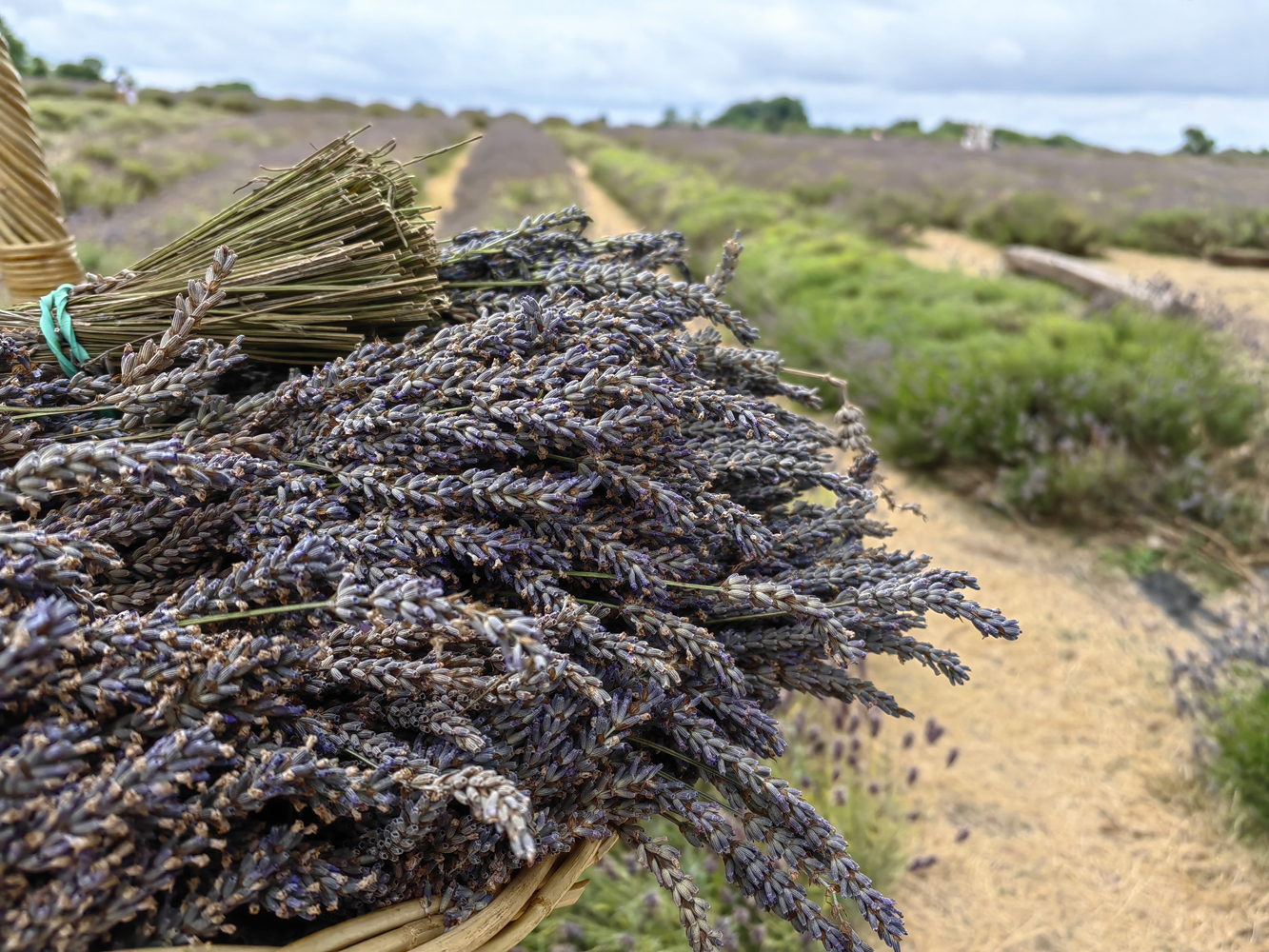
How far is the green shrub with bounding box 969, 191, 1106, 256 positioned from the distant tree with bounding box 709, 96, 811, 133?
41.3 m

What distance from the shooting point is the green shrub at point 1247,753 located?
2307 mm

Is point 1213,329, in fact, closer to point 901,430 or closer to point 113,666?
point 901,430

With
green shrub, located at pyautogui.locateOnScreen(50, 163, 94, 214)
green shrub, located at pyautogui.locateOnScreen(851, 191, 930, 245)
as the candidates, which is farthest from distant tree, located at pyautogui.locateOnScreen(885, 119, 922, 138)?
green shrub, located at pyautogui.locateOnScreen(50, 163, 94, 214)

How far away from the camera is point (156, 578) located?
33.1 inches

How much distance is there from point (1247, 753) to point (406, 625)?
270cm

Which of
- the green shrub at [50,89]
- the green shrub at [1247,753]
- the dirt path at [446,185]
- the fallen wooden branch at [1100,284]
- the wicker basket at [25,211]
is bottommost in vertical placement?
the green shrub at [1247,753]

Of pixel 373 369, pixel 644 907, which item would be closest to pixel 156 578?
pixel 373 369

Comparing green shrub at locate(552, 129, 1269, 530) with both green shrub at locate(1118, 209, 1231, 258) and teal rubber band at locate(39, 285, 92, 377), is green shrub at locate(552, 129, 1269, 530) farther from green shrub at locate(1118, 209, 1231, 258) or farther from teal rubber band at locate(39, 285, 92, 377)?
green shrub at locate(1118, 209, 1231, 258)

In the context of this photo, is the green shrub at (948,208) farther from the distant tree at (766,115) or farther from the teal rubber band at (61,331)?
the distant tree at (766,115)

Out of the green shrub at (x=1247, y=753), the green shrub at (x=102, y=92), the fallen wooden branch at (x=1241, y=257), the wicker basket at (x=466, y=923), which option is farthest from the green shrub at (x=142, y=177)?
the green shrub at (x=102, y=92)

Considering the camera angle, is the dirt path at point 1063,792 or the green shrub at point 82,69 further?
the green shrub at point 82,69

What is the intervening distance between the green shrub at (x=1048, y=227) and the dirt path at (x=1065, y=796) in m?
8.55

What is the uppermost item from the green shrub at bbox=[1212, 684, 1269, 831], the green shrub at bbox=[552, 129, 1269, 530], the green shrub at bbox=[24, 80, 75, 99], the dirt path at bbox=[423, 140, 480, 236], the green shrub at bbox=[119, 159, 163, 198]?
the green shrub at bbox=[24, 80, 75, 99]

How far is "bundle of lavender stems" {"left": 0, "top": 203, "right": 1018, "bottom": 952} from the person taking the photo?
648mm
